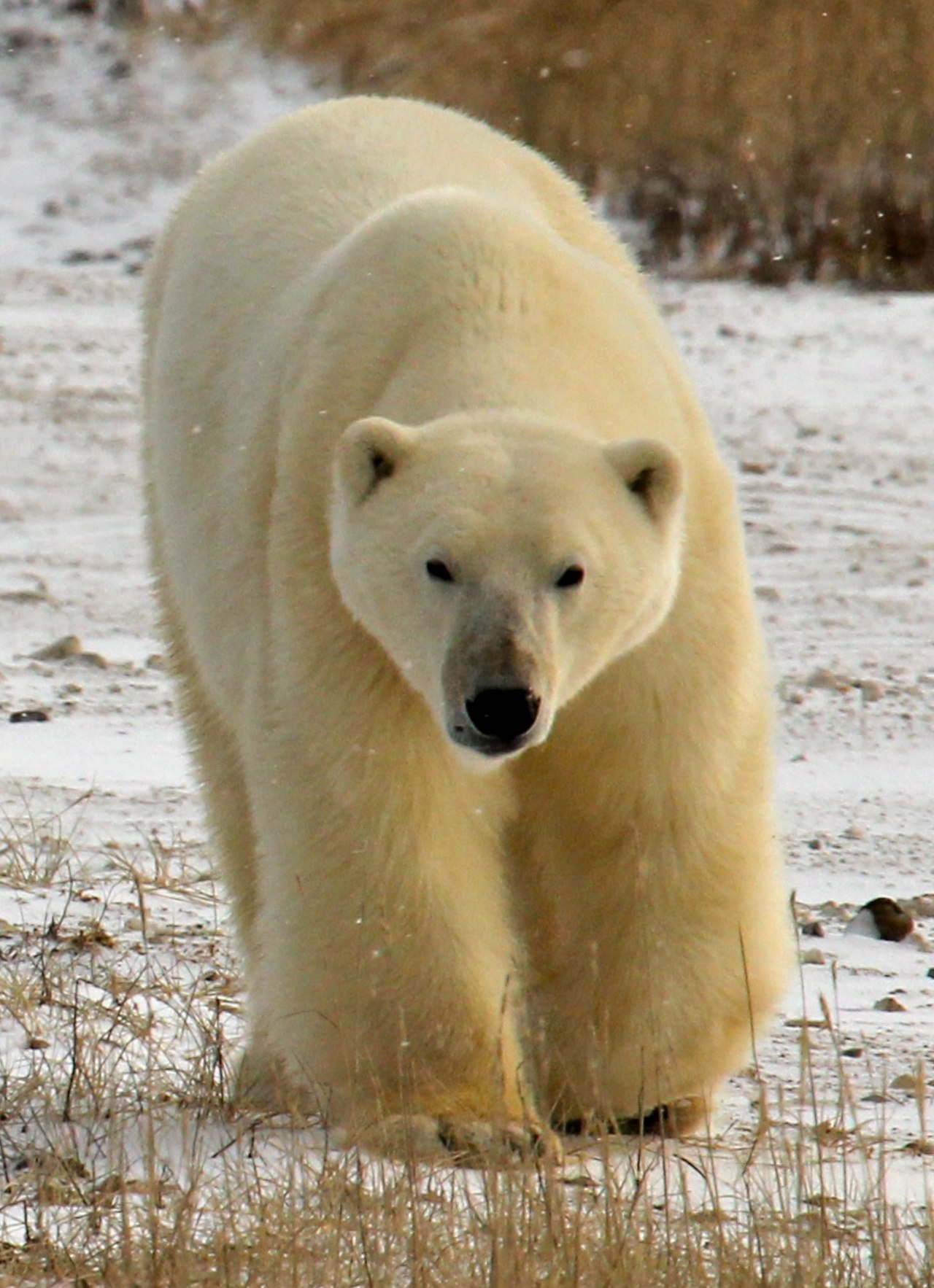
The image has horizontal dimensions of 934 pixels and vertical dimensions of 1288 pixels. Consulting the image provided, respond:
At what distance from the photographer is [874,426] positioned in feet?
31.4

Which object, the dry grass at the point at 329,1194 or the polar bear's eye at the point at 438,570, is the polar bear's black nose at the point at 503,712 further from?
the dry grass at the point at 329,1194

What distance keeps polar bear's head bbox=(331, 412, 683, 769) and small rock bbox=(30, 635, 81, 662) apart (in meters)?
3.48

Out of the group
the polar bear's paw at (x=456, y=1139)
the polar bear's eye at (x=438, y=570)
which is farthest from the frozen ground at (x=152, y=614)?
the polar bear's eye at (x=438, y=570)

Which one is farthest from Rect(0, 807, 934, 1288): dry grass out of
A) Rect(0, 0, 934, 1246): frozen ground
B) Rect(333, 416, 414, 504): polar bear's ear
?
Rect(333, 416, 414, 504): polar bear's ear

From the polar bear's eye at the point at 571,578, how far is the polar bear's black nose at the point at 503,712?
0.67ft

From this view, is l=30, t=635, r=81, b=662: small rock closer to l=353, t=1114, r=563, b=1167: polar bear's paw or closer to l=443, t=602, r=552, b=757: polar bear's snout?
l=353, t=1114, r=563, b=1167: polar bear's paw

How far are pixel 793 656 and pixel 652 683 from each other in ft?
11.9

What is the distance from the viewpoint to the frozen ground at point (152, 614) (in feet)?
12.1

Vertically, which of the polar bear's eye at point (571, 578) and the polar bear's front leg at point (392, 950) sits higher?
the polar bear's eye at point (571, 578)

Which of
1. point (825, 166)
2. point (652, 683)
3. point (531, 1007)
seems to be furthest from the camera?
point (825, 166)

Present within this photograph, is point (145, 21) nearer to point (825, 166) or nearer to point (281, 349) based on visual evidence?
point (825, 166)

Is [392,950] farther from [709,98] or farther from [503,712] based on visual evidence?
[709,98]

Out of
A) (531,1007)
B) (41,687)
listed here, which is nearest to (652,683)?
(531,1007)

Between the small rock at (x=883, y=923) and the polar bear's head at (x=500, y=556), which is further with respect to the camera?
the small rock at (x=883, y=923)
